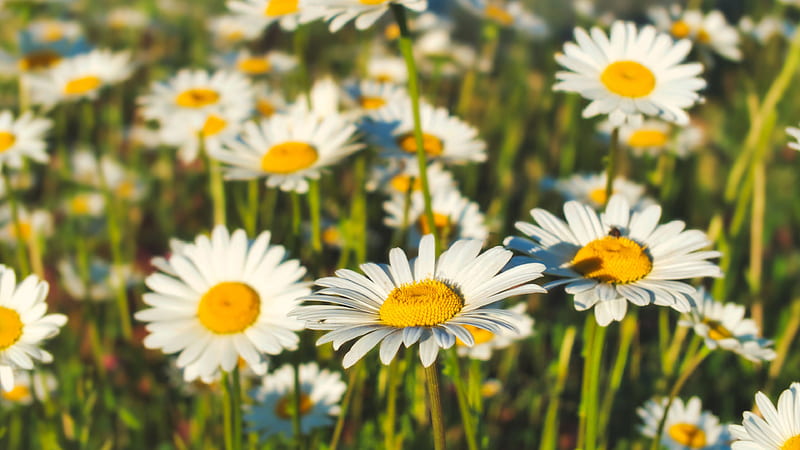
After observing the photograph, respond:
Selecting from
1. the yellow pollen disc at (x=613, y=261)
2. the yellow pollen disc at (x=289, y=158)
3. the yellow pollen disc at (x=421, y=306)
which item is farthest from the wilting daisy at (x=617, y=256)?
the yellow pollen disc at (x=289, y=158)

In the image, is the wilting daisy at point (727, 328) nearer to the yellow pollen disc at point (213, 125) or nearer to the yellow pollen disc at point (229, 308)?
the yellow pollen disc at point (229, 308)

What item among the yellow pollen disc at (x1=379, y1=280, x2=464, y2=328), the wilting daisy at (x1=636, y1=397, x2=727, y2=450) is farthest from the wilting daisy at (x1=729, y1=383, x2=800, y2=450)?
the wilting daisy at (x1=636, y1=397, x2=727, y2=450)

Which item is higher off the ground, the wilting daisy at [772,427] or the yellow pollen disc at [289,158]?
the yellow pollen disc at [289,158]

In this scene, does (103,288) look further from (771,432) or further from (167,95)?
(771,432)

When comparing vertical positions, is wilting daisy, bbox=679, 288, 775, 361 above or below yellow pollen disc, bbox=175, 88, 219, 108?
→ below

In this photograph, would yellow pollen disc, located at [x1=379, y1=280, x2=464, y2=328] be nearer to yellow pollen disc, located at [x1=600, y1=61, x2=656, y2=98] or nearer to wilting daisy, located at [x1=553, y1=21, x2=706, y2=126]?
wilting daisy, located at [x1=553, y1=21, x2=706, y2=126]

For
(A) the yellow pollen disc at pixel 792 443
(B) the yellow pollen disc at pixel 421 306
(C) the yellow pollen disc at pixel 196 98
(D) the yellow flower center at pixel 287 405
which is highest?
(C) the yellow pollen disc at pixel 196 98
